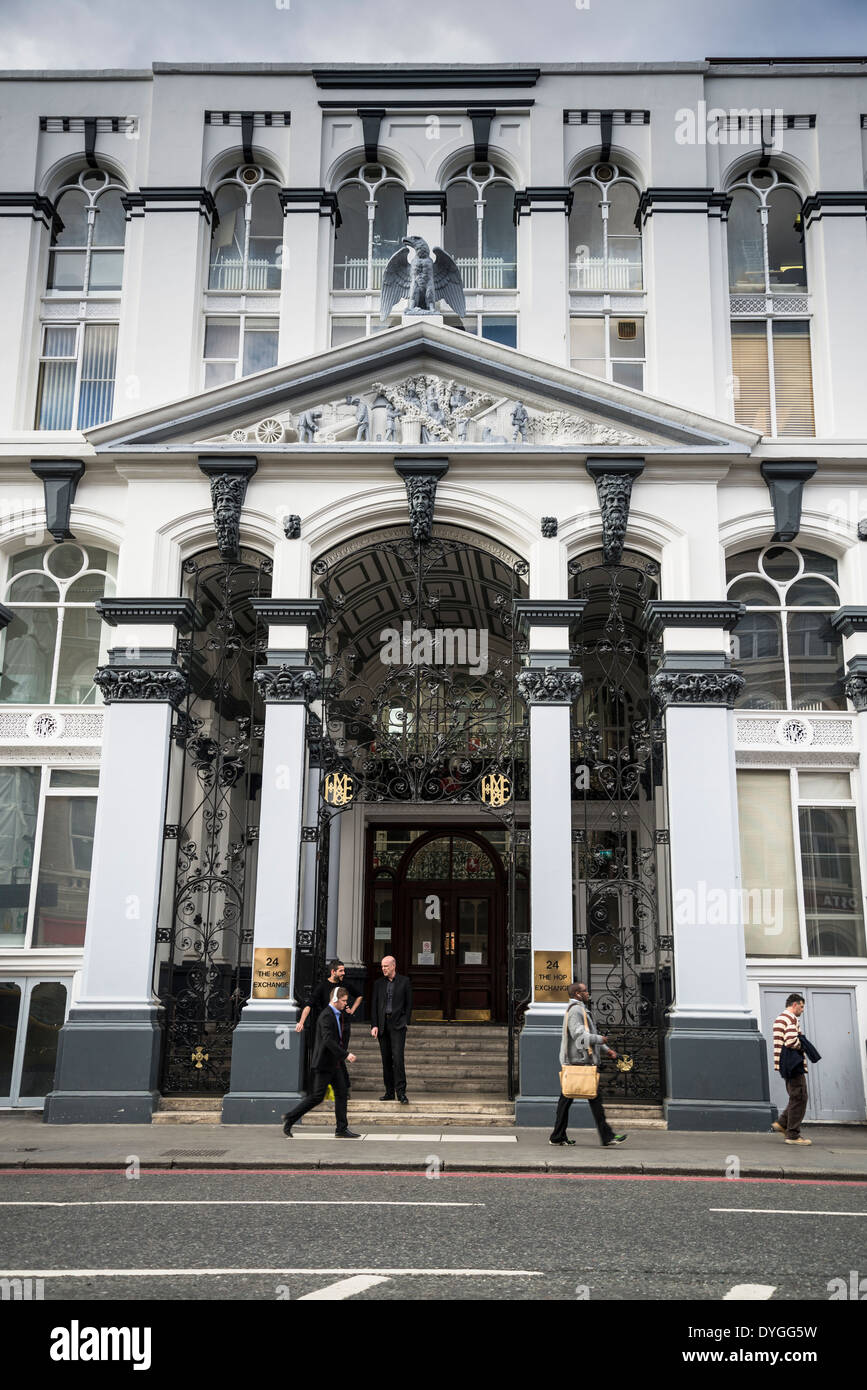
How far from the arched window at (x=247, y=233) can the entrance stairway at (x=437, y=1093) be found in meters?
12.6

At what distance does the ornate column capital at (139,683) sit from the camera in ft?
55.8

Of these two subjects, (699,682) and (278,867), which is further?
(699,682)

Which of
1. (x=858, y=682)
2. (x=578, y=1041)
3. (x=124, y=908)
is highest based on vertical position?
(x=858, y=682)

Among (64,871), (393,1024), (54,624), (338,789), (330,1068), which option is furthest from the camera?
(54,624)

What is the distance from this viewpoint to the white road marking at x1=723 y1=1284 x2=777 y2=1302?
6.30m

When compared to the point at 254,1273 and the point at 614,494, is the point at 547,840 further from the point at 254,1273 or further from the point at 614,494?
the point at 254,1273

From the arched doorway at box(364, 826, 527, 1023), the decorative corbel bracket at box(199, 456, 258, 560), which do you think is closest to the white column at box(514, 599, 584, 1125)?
the decorative corbel bracket at box(199, 456, 258, 560)

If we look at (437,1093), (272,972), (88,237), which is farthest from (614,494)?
(88,237)

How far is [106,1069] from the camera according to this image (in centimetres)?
1570

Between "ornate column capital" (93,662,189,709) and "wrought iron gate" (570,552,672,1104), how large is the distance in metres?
5.69

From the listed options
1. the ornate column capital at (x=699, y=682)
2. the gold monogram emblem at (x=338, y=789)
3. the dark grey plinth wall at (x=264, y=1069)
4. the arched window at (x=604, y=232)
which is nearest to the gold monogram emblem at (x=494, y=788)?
the gold monogram emblem at (x=338, y=789)

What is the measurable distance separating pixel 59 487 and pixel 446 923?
11.3m
